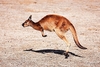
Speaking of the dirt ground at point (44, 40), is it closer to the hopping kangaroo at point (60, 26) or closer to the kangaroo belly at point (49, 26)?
the hopping kangaroo at point (60, 26)

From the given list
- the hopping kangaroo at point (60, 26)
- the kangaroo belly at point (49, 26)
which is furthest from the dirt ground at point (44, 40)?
the kangaroo belly at point (49, 26)

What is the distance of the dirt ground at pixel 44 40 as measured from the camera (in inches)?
428

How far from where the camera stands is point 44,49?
12.6 m

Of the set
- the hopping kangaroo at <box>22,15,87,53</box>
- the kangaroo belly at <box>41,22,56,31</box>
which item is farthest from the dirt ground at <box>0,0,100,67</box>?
the kangaroo belly at <box>41,22,56,31</box>

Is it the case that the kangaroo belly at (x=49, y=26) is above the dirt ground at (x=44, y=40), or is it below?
above

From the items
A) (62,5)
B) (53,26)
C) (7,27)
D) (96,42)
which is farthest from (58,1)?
(53,26)

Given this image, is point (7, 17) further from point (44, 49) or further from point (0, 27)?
point (44, 49)

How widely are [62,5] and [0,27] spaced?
10.7 m

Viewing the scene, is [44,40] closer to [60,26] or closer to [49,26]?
[49,26]

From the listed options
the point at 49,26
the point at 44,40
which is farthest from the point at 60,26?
the point at 44,40

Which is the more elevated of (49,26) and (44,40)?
(49,26)

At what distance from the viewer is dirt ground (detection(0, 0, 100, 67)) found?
35.7ft

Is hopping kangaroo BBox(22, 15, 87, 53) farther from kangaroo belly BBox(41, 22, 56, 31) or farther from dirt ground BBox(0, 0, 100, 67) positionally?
dirt ground BBox(0, 0, 100, 67)

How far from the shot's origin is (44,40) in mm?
14305
